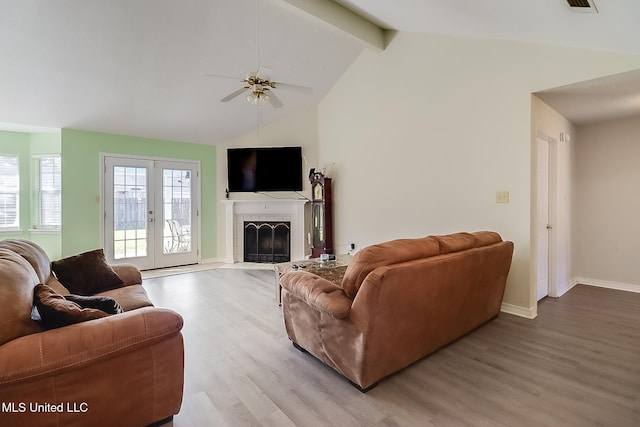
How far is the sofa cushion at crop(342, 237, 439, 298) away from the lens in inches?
74.0

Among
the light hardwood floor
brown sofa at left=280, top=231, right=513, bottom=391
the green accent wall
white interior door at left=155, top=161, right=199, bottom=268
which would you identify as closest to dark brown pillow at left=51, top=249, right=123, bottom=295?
the light hardwood floor

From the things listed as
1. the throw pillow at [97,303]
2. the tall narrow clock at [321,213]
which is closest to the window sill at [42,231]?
the tall narrow clock at [321,213]

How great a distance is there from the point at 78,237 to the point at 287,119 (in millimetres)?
4034

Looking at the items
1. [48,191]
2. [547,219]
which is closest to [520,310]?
[547,219]

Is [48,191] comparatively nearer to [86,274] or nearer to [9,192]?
[9,192]

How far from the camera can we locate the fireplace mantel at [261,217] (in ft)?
19.6

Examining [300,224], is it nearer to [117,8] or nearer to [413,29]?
[413,29]

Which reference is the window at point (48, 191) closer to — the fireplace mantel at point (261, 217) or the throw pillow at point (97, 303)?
the fireplace mantel at point (261, 217)

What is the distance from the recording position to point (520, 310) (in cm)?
326

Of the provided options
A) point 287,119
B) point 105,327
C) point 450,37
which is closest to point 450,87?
point 450,37

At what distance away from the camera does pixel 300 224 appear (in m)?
5.96

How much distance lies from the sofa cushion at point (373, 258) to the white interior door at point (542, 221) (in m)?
2.49
